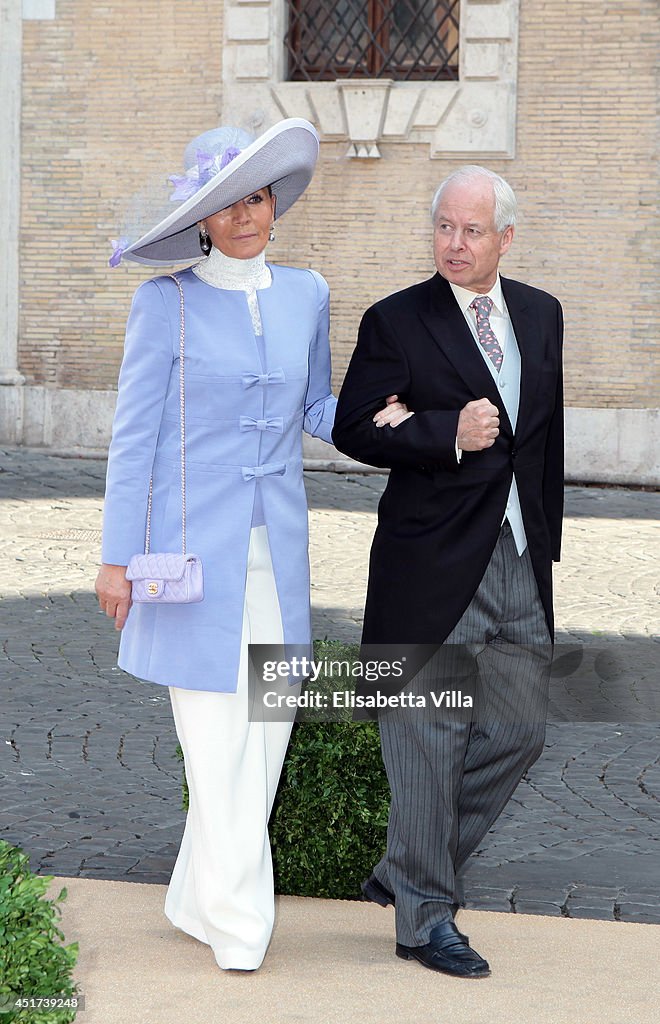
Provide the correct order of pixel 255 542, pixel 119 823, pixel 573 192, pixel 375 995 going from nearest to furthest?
pixel 375 995
pixel 255 542
pixel 119 823
pixel 573 192

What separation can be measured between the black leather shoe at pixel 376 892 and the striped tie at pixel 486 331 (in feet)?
4.63

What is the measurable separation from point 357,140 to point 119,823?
11641 mm

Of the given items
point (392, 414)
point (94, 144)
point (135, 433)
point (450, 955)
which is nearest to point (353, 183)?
point (94, 144)

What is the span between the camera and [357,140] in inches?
611

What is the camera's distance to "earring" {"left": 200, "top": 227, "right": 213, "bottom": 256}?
381cm

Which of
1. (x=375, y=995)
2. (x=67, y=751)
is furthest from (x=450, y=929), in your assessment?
(x=67, y=751)

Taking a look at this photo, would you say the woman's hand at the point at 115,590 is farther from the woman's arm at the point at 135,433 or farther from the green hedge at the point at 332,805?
the green hedge at the point at 332,805

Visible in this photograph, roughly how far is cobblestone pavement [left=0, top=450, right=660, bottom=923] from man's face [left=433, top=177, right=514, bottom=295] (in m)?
1.87

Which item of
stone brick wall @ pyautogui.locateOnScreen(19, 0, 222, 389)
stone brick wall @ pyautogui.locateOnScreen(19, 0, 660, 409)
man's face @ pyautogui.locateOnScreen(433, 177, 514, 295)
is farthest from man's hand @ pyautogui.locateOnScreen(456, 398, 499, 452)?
stone brick wall @ pyautogui.locateOnScreen(19, 0, 222, 389)

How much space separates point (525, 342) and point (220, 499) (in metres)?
0.87

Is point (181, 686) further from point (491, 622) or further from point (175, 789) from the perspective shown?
point (175, 789)

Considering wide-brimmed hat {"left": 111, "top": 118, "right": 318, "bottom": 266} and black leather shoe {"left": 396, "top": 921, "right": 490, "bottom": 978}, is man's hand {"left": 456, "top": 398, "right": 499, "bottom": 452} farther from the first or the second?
black leather shoe {"left": 396, "top": 921, "right": 490, "bottom": 978}

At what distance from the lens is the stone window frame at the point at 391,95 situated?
15250 mm

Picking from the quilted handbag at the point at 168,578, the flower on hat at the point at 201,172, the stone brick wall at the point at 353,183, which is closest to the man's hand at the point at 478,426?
the quilted handbag at the point at 168,578
